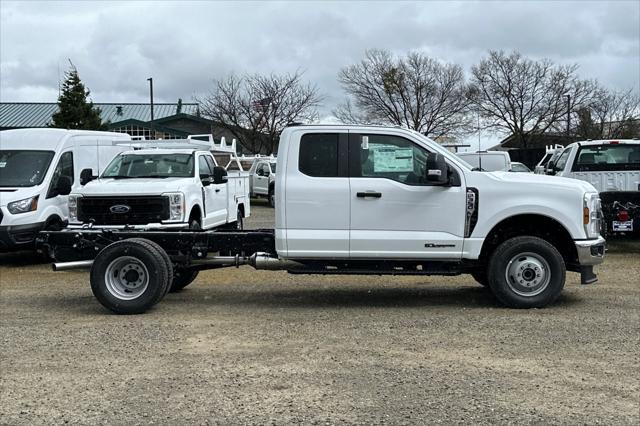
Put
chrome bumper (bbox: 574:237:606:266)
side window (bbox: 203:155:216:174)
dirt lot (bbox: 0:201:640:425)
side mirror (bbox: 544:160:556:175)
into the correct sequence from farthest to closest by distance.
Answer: side mirror (bbox: 544:160:556:175)
side window (bbox: 203:155:216:174)
chrome bumper (bbox: 574:237:606:266)
dirt lot (bbox: 0:201:640:425)

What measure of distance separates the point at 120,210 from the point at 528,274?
5826mm

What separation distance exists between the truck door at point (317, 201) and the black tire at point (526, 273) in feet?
5.65

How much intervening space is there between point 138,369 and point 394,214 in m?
3.29

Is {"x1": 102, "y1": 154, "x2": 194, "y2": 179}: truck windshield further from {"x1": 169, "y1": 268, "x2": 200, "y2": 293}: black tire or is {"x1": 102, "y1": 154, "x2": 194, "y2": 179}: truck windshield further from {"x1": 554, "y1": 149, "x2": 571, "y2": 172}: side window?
{"x1": 554, "y1": 149, "x2": 571, "y2": 172}: side window

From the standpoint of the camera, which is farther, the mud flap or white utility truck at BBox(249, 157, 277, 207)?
white utility truck at BBox(249, 157, 277, 207)

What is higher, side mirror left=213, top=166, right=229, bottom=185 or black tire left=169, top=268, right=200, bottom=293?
side mirror left=213, top=166, right=229, bottom=185

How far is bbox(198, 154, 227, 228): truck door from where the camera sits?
11711 mm

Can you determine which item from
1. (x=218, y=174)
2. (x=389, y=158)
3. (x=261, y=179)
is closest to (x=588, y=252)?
(x=389, y=158)

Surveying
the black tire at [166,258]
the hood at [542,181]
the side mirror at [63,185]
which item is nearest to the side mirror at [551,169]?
the hood at [542,181]

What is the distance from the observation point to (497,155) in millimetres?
19844

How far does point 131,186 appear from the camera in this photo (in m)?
10.2

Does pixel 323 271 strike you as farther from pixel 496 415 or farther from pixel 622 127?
pixel 622 127

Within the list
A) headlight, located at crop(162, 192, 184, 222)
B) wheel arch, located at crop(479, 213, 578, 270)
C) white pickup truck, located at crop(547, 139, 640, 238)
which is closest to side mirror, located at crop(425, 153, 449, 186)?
wheel arch, located at crop(479, 213, 578, 270)

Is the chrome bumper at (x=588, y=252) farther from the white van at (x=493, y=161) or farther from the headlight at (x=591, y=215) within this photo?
the white van at (x=493, y=161)
